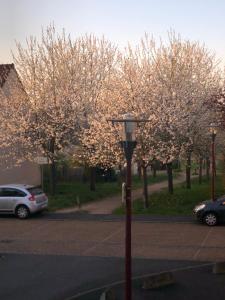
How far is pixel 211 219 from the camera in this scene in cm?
2038

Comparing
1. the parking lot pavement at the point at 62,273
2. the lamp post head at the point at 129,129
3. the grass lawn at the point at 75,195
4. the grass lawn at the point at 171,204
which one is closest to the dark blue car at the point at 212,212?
the grass lawn at the point at 171,204

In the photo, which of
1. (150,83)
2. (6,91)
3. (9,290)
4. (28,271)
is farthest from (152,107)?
(9,290)

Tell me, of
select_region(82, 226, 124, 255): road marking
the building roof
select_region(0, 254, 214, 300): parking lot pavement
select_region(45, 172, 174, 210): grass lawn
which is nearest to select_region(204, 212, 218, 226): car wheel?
select_region(82, 226, 124, 255): road marking

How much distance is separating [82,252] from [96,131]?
1246cm

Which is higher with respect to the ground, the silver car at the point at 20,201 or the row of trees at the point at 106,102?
the row of trees at the point at 106,102

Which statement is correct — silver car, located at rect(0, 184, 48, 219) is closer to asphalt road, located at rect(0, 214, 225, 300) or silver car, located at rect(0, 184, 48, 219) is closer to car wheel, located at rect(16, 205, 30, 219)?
car wheel, located at rect(16, 205, 30, 219)

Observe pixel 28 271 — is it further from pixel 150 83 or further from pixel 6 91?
pixel 6 91

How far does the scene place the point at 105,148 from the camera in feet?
89.4

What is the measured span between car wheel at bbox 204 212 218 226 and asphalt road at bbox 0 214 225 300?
0.40 m

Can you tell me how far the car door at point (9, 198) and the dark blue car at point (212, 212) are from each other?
814cm

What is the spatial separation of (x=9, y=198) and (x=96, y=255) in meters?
8.93

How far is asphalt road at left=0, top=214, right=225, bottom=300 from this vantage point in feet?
38.7

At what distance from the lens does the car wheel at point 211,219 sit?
2034 cm

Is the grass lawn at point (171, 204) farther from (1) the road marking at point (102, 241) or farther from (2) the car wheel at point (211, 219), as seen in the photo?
(1) the road marking at point (102, 241)
